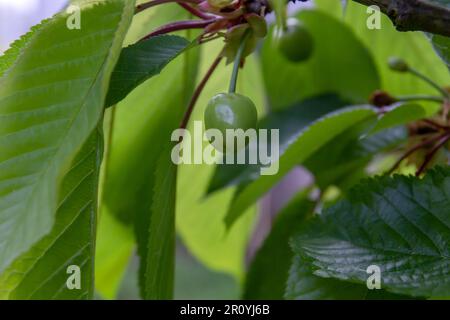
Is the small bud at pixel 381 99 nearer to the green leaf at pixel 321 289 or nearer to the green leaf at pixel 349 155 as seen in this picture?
the green leaf at pixel 349 155

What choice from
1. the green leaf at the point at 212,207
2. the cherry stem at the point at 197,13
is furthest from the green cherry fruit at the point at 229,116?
the green leaf at the point at 212,207

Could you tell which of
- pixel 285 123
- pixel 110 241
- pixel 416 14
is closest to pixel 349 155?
pixel 285 123

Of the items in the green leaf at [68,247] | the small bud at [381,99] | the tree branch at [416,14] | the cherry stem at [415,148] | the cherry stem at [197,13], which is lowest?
the green leaf at [68,247]

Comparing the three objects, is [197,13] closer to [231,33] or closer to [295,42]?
[231,33]

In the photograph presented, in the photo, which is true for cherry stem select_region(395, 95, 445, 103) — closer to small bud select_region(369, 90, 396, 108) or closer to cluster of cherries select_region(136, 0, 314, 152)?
small bud select_region(369, 90, 396, 108)
